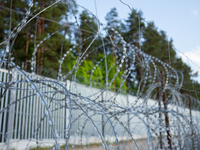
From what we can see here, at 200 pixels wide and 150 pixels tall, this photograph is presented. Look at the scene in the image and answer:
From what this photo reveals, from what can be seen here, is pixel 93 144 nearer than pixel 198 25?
No

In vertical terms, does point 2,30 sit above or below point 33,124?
above

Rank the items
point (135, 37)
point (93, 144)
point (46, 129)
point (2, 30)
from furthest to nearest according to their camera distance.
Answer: point (135, 37)
point (2, 30)
point (93, 144)
point (46, 129)

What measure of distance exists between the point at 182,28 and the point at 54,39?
10566 mm

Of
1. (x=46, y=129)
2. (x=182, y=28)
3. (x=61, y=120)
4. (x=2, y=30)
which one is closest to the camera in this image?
(x=182, y=28)

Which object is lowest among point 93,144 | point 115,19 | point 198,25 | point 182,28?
point 93,144

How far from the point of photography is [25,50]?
38.9 ft

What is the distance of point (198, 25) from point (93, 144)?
17.2 feet

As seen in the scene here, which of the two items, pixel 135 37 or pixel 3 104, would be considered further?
pixel 135 37

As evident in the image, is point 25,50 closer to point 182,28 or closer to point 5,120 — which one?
point 5,120

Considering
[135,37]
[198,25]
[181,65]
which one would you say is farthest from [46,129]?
[181,65]

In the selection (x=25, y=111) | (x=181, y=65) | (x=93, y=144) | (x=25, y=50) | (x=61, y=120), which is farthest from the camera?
(x=181, y=65)

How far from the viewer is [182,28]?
7.80 ft

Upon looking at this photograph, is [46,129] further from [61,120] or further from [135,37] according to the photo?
[135,37]

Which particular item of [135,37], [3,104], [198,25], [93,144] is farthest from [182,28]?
[135,37]
